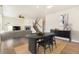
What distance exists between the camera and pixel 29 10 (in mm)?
1604

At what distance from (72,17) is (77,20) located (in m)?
0.09

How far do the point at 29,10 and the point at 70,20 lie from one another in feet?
2.16

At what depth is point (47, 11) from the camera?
63.2 inches

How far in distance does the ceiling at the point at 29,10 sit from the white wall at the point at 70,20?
63mm

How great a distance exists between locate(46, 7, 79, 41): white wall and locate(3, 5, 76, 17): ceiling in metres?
0.06

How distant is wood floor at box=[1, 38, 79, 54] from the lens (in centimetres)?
158

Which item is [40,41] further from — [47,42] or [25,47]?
[25,47]

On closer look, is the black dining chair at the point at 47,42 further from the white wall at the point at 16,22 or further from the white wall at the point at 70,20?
the white wall at the point at 16,22

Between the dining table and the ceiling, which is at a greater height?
the ceiling

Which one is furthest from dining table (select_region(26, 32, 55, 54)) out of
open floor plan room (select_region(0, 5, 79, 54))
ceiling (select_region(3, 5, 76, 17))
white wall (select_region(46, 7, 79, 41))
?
ceiling (select_region(3, 5, 76, 17))

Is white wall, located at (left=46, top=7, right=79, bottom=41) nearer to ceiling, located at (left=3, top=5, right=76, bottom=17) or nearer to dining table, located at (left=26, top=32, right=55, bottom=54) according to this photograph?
ceiling, located at (left=3, top=5, right=76, bottom=17)

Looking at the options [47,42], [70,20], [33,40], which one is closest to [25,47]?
[33,40]

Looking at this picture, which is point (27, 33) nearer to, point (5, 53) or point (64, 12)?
point (5, 53)
